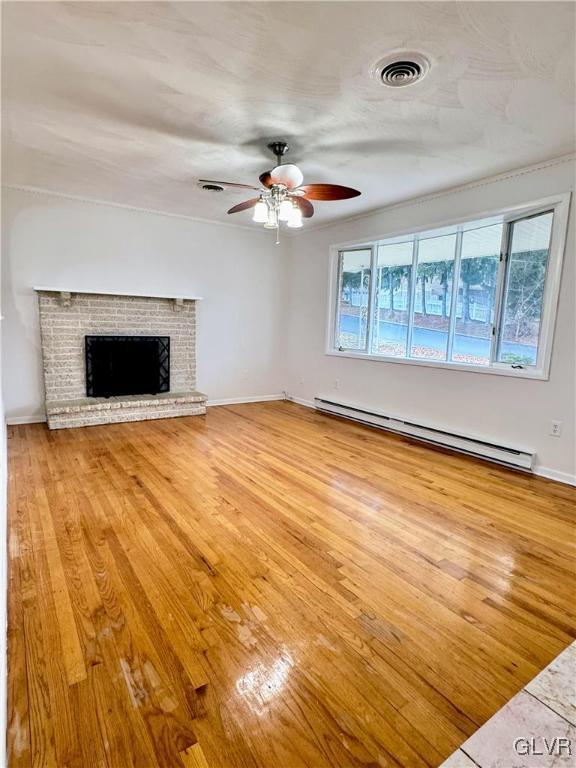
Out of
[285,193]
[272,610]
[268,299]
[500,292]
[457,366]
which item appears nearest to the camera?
[272,610]

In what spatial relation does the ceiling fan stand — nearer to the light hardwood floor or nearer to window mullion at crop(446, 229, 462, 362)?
window mullion at crop(446, 229, 462, 362)

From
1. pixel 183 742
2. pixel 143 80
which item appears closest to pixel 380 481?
pixel 183 742

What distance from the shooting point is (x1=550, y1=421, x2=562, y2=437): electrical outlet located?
334cm

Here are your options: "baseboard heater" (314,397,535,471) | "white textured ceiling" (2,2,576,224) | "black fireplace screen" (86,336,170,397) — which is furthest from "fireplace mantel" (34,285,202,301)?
"baseboard heater" (314,397,535,471)

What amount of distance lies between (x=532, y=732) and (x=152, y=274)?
17.5 ft

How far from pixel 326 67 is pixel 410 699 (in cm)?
283

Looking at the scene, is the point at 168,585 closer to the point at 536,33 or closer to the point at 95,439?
the point at 95,439

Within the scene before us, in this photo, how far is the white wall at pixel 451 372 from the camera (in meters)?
3.29

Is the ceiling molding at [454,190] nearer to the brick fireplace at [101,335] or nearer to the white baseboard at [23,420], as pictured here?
the brick fireplace at [101,335]

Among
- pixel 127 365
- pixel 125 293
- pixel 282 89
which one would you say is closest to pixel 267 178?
pixel 282 89

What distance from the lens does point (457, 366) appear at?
404 cm

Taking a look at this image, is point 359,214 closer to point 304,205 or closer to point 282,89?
point 304,205

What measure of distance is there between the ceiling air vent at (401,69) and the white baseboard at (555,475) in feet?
10.4

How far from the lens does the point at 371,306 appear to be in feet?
16.5
